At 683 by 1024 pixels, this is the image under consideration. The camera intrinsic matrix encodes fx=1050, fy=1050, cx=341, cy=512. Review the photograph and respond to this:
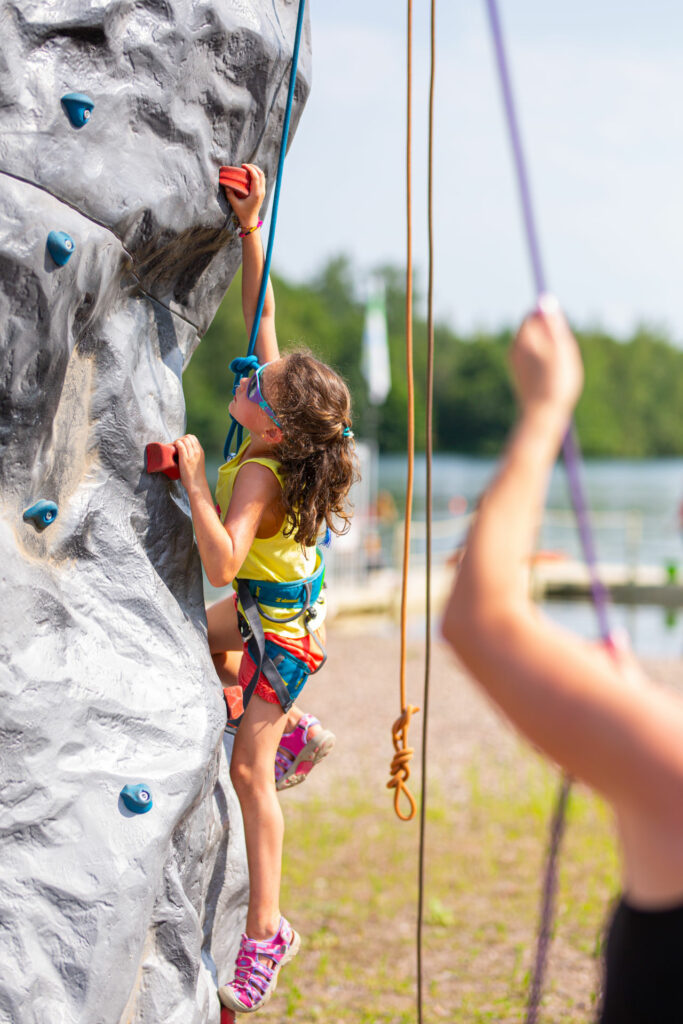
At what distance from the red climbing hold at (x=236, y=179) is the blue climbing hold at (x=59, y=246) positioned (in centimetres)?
57

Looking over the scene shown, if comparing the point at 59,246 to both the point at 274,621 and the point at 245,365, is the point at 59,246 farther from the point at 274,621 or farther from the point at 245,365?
the point at 274,621

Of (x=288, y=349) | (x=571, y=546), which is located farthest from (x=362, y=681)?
(x=571, y=546)

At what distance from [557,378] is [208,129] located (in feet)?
5.54

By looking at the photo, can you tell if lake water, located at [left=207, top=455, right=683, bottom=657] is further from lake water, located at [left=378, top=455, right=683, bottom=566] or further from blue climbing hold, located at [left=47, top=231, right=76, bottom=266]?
blue climbing hold, located at [left=47, top=231, right=76, bottom=266]

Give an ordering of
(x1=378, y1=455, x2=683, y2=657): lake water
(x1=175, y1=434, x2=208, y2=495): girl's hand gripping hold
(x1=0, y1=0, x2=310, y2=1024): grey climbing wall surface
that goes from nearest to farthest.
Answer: (x1=0, y1=0, x2=310, y2=1024): grey climbing wall surface < (x1=175, y1=434, x2=208, y2=495): girl's hand gripping hold < (x1=378, y1=455, x2=683, y2=657): lake water

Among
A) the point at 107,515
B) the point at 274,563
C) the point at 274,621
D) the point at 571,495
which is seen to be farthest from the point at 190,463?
the point at 571,495

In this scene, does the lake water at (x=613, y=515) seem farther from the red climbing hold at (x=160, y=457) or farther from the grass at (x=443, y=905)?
the grass at (x=443, y=905)

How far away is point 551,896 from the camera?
62.4 inches

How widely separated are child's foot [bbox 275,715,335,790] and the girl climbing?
0.48ft

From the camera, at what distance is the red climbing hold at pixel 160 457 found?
2.61 meters

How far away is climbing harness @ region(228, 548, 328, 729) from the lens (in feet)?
9.02

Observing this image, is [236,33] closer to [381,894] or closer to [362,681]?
[381,894]

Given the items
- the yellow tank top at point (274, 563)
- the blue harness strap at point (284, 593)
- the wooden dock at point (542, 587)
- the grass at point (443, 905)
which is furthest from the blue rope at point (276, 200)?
the wooden dock at point (542, 587)

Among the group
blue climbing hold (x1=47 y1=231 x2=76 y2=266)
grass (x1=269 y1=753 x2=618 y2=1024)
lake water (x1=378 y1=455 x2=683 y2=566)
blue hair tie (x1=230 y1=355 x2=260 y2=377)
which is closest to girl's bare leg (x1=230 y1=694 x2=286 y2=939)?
blue hair tie (x1=230 y1=355 x2=260 y2=377)
